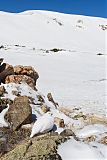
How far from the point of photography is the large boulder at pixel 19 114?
24.0 ft

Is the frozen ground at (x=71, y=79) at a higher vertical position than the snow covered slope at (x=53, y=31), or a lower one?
lower

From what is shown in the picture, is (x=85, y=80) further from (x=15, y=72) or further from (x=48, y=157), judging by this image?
(x=48, y=157)

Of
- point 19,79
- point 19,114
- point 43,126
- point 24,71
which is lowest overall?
point 43,126

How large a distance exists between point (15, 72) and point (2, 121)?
334 cm

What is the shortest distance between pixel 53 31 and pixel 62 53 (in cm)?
2609

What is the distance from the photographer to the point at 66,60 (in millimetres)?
32375

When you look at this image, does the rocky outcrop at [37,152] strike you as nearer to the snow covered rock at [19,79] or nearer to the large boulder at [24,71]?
the snow covered rock at [19,79]

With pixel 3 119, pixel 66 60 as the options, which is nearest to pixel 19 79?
pixel 3 119

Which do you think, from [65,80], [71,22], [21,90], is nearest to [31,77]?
[21,90]

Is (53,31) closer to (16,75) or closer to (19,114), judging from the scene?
(16,75)

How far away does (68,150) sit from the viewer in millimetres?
4695

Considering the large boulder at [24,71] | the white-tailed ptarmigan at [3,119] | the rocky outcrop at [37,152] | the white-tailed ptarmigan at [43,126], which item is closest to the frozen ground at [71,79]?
the large boulder at [24,71]

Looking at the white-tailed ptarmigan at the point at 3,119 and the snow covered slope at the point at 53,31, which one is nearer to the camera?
the white-tailed ptarmigan at the point at 3,119

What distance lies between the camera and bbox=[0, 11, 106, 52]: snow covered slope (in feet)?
169
